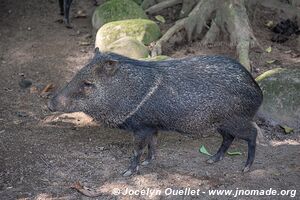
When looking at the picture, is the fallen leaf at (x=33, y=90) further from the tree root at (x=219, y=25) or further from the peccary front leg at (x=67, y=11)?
the peccary front leg at (x=67, y=11)

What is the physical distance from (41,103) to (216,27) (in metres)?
2.43

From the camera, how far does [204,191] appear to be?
373 cm

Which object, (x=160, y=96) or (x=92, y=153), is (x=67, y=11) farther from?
(x=160, y=96)

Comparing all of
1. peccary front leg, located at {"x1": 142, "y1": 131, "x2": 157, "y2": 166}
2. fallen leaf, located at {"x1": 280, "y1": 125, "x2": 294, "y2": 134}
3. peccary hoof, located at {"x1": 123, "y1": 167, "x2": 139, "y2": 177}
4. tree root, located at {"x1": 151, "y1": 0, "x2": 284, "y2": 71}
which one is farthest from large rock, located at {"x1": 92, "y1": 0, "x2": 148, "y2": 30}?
peccary hoof, located at {"x1": 123, "y1": 167, "x2": 139, "y2": 177}

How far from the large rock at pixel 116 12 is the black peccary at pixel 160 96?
122 inches

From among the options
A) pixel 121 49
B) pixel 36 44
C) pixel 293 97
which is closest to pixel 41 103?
pixel 121 49

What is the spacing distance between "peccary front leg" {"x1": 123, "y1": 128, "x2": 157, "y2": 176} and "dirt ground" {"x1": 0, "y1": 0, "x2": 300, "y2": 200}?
75mm

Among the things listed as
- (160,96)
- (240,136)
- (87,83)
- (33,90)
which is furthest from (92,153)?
(33,90)

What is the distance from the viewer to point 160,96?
379 cm

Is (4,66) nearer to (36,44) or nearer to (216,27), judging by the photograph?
(36,44)

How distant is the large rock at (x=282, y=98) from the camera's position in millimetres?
4738

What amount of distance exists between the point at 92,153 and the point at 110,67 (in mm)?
921

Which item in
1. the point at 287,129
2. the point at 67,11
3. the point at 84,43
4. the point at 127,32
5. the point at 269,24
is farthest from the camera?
the point at 67,11

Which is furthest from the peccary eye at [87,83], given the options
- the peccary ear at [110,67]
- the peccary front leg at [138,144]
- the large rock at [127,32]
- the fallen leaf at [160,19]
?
the fallen leaf at [160,19]
